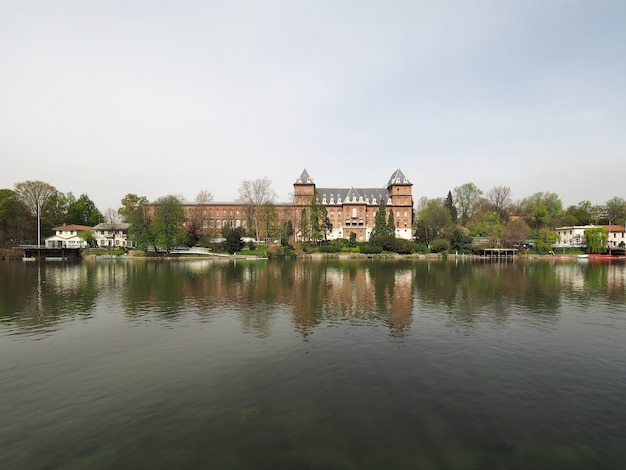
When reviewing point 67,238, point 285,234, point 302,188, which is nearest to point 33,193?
point 67,238

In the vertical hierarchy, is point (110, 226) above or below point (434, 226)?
above

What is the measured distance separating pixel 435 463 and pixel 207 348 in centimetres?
992

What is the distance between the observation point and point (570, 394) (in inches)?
392

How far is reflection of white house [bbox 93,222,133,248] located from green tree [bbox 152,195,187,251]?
82.0ft

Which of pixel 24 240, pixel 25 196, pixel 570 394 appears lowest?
pixel 570 394

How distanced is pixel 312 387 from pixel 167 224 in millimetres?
66167

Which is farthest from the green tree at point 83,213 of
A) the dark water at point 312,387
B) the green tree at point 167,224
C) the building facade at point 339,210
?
the dark water at point 312,387

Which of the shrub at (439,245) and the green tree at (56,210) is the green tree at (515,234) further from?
the green tree at (56,210)

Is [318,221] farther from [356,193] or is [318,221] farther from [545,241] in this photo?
[545,241]

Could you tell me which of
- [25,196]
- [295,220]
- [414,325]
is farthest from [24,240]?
[414,325]

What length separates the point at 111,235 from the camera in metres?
87.8

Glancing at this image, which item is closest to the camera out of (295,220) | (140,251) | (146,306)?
(146,306)

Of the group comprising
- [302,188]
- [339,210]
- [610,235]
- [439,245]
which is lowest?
[439,245]

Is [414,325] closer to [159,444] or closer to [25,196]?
[159,444]
